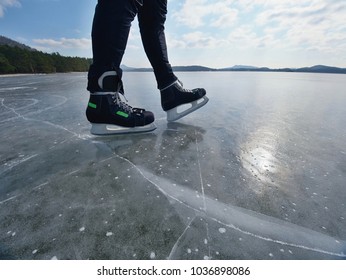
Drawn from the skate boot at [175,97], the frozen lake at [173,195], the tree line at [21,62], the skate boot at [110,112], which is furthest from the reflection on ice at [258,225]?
the tree line at [21,62]

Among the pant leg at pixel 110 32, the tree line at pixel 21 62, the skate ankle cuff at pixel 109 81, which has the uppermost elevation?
the pant leg at pixel 110 32

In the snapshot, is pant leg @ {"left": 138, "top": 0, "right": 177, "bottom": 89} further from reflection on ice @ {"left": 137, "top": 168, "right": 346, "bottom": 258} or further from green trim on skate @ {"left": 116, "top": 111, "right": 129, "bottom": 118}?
reflection on ice @ {"left": 137, "top": 168, "right": 346, "bottom": 258}

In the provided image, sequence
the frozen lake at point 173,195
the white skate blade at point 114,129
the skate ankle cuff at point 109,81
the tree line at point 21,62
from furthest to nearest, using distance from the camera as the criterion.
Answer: the tree line at point 21,62, the white skate blade at point 114,129, the skate ankle cuff at point 109,81, the frozen lake at point 173,195

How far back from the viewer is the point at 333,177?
2.83ft

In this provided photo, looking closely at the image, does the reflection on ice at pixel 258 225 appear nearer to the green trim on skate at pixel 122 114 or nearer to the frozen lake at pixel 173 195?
the frozen lake at pixel 173 195

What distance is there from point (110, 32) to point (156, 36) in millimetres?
532

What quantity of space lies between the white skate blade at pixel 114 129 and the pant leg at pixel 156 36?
1.44 feet

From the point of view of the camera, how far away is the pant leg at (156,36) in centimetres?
145

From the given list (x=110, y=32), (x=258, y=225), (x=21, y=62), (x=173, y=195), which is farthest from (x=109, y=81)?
(x=21, y=62)

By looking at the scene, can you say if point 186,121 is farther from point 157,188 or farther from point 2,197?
point 2,197

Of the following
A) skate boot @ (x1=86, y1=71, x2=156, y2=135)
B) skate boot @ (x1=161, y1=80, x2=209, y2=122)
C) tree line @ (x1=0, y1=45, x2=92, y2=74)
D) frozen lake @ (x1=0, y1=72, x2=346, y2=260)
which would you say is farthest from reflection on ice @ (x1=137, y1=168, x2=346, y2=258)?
tree line @ (x1=0, y1=45, x2=92, y2=74)

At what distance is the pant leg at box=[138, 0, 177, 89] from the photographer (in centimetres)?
145

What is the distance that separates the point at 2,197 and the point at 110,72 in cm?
81
